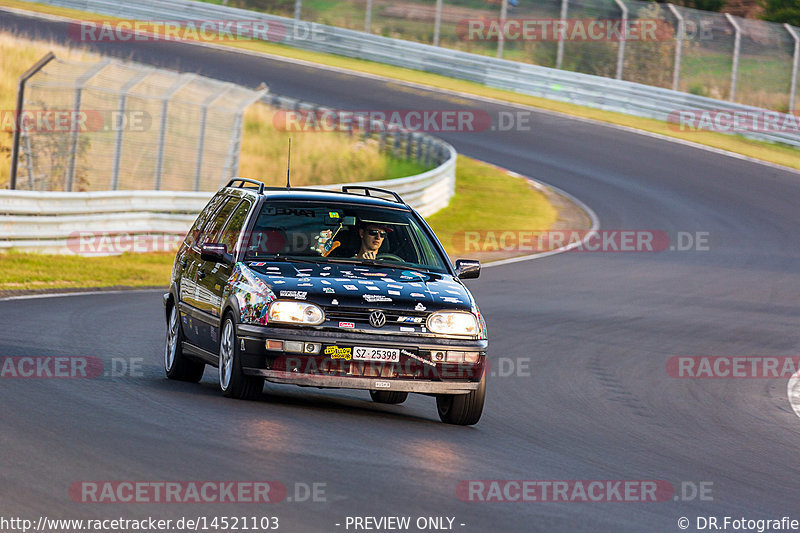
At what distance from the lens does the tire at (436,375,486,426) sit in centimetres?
926

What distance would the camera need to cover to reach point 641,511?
6.80 metres

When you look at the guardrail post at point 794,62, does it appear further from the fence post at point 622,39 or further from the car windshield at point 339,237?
the car windshield at point 339,237

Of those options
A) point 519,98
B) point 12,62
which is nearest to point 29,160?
point 12,62

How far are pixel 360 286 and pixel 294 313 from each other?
520 millimetres

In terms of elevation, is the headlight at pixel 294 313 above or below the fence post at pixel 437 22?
above

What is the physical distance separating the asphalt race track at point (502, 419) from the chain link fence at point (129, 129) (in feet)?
20.6

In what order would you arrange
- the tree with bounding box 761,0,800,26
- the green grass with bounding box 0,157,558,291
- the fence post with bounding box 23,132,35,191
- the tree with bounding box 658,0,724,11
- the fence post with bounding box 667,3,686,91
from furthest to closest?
the tree with bounding box 658,0,724,11 → the tree with bounding box 761,0,800,26 → the fence post with bounding box 667,3,686,91 → the fence post with bounding box 23,132,35,191 → the green grass with bounding box 0,157,558,291

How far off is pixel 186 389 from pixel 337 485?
3.62 m

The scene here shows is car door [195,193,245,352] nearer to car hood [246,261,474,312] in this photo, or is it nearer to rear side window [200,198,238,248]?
rear side window [200,198,238,248]

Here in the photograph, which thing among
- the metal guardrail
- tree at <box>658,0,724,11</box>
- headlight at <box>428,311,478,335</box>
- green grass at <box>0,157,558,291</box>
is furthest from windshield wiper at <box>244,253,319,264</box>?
tree at <box>658,0,724,11</box>

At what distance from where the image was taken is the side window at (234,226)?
1008 cm

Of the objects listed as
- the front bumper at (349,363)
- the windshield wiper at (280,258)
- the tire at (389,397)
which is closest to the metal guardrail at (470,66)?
the tire at (389,397)

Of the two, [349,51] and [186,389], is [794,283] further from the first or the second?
[349,51]

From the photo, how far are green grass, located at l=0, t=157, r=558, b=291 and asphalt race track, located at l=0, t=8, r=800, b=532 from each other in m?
1.83
